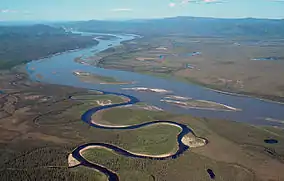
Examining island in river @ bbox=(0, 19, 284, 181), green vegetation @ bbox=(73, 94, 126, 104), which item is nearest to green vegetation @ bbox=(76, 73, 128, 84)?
green vegetation @ bbox=(73, 94, 126, 104)

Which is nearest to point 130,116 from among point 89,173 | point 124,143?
point 124,143

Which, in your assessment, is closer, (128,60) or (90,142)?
(90,142)

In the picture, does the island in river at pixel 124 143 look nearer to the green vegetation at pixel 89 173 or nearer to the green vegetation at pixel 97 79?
the green vegetation at pixel 89 173

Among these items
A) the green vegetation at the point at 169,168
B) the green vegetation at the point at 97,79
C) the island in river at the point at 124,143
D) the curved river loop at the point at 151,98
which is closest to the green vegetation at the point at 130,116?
the island in river at the point at 124,143

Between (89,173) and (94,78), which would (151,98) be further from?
(89,173)

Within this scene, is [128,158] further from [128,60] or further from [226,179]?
[128,60]

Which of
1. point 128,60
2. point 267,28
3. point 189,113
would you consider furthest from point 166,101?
point 267,28
